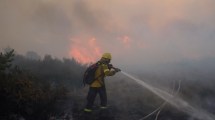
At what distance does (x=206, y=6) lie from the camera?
26.2 metres

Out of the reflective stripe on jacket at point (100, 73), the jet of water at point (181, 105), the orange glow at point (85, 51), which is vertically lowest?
the jet of water at point (181, 105)

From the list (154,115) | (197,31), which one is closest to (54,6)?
(197,31)

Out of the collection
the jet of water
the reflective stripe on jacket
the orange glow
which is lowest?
the jet of water

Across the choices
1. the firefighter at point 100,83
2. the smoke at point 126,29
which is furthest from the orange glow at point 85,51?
the firefighter at point 100,83

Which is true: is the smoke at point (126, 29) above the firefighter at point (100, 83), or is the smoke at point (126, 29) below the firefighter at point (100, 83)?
above

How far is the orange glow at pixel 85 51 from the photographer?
22544 millimetres

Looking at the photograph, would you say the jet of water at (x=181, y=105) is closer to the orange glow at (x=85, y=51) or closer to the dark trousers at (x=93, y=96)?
the dark trousers at (x=93, y=96)

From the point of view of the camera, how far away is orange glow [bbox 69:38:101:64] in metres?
22.5

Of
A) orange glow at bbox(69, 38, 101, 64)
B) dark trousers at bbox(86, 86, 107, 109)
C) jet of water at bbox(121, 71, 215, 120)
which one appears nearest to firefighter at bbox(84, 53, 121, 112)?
dark trousers at bbox(86, 86, 107, 109)

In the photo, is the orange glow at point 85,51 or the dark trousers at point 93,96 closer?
the dark trousers at point 93,96

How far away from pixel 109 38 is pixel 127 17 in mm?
2255

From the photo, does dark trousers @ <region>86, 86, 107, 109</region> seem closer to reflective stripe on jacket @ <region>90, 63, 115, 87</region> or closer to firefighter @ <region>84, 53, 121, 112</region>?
firefighter @ <region>84, 53, 121, 112</region>

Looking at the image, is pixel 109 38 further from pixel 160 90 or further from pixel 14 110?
pixel 14 110

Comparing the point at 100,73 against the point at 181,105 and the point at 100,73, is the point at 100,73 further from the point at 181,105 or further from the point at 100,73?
the point at 181,105
